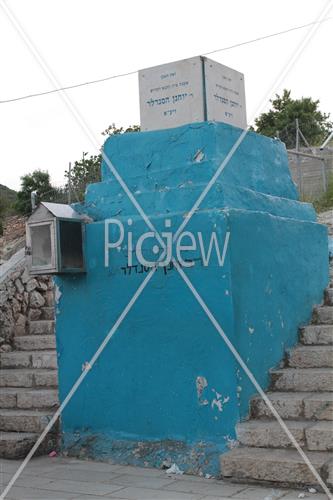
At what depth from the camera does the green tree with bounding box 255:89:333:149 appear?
2828 centimetres

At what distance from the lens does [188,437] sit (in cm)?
543

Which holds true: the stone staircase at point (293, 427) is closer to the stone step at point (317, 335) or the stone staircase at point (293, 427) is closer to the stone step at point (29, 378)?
the stone step at point (317, 335)

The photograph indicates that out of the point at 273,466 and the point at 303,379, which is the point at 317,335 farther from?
the point at 273,466

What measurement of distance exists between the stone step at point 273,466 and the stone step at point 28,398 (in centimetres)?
223

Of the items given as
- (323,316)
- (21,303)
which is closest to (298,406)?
(323,316)

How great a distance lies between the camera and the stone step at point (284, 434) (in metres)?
4.82

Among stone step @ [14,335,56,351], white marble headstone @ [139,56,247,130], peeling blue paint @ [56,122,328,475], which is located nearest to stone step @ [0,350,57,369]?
stone step @ [14,335,56,351]

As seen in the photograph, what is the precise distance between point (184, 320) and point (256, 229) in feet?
3.36

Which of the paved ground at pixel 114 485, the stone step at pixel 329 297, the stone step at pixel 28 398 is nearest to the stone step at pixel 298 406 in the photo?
the paved ground at pixel 114 485

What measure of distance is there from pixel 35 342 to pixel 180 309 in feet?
9.02

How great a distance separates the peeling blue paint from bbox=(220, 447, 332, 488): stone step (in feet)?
0.90

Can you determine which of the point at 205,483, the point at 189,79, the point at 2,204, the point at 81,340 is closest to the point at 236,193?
the point at 189,79

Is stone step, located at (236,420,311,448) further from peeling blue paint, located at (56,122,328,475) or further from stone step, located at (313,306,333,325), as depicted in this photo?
stone step, located at (313,306,333,325)

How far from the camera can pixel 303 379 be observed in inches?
221
